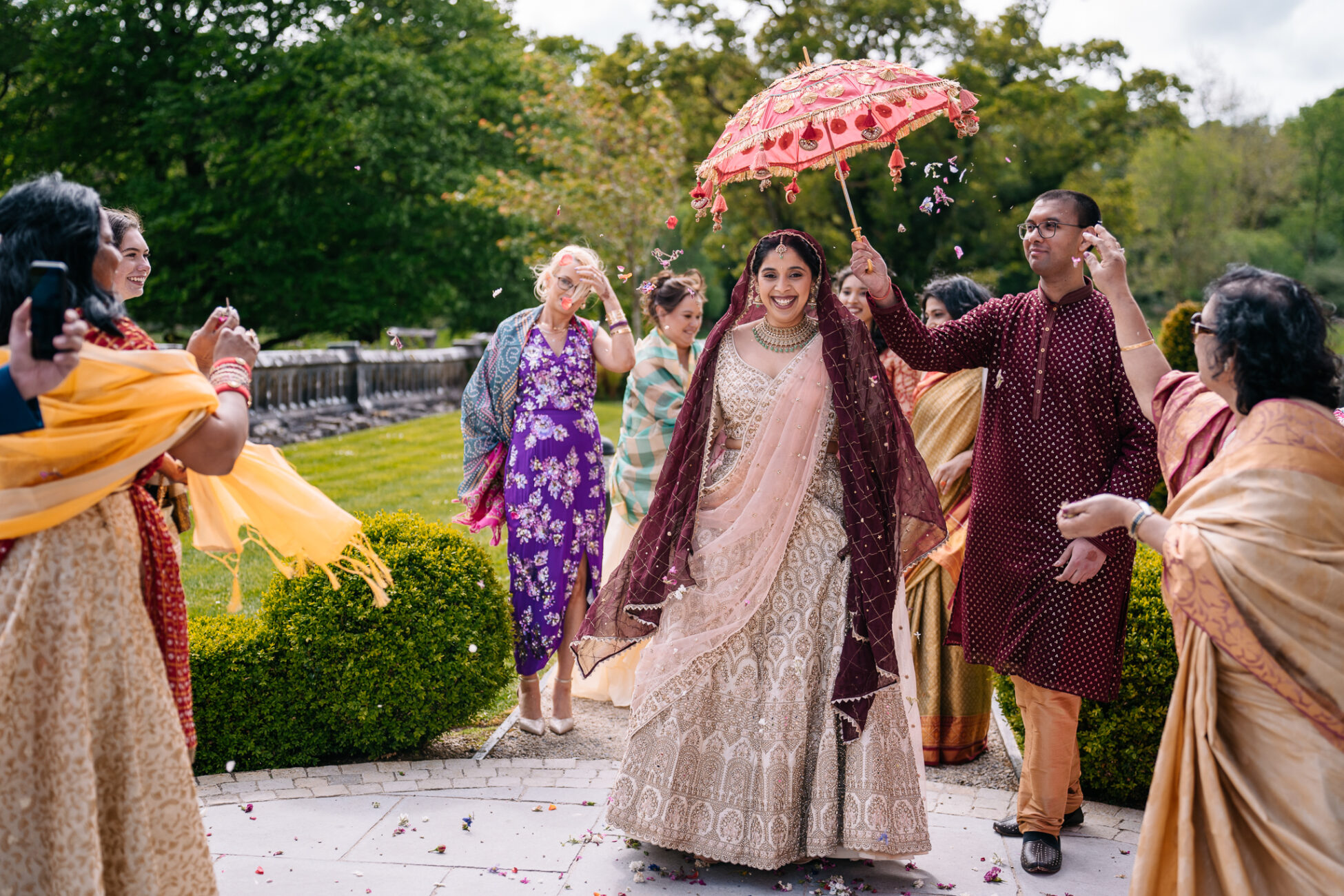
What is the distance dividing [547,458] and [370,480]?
261 inches

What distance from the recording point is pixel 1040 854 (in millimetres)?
4000

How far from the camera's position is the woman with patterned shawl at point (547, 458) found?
5.37m

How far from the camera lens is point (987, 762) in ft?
17.0

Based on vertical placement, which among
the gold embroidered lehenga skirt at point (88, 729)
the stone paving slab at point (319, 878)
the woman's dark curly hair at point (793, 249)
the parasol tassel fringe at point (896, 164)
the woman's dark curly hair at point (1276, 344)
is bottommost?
the stone paving slab at point (319, 878)

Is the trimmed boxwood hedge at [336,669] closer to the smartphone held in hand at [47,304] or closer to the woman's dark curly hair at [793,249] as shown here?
the woman's dark curly hair at [793,249]

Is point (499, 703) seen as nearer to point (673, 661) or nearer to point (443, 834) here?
point (443, 834)

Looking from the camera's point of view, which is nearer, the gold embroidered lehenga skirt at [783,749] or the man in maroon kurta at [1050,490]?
the gold embroidered lehenga skirt at [783,749]

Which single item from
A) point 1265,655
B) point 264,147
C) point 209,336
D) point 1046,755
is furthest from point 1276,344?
point 264,147

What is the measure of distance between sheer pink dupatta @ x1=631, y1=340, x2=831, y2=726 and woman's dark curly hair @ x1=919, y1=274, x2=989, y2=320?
5.33 ft

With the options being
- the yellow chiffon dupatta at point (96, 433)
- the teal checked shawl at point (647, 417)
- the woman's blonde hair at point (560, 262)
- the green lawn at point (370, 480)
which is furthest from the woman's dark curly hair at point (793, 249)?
the green lawn at point (370, 480)

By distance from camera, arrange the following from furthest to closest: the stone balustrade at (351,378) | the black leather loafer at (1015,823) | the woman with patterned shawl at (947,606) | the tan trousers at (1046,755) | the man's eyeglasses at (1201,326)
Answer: the stone balustrade at (351,378), the woman with patterned shawl at (947,606), the black leather loafer at (1015,823), the tan trousers at (1046,755), the man's eyeglasses at (1201,326)

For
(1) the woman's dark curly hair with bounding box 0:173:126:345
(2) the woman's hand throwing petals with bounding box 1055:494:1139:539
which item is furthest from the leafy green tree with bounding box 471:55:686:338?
(2) the woman's hand throwing petals with bounding box 1055:494:1139:539

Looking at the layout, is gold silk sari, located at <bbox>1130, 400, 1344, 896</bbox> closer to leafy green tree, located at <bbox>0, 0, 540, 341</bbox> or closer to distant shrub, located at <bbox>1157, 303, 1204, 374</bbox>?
distant shrub, located at <bbox>1157, 303, 1204, 374</bbox>

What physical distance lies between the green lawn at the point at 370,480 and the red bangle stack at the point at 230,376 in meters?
4.27
